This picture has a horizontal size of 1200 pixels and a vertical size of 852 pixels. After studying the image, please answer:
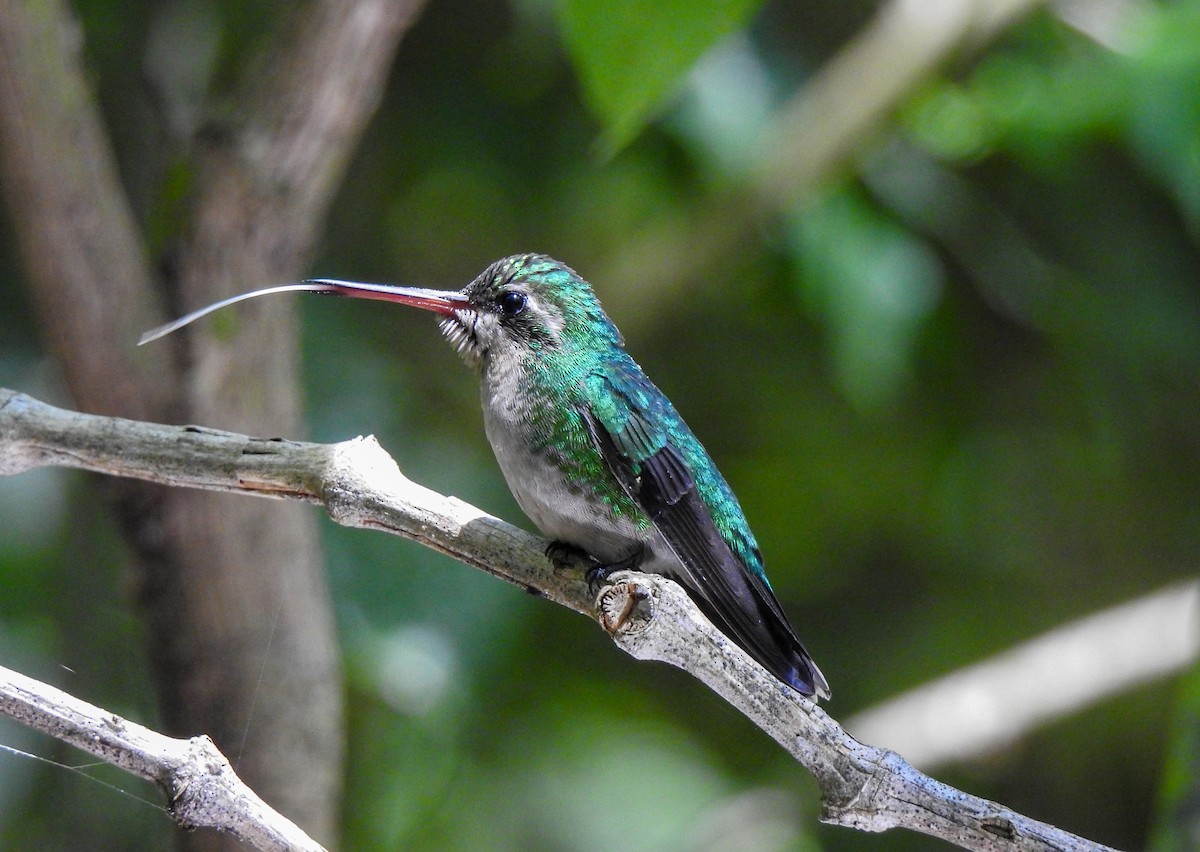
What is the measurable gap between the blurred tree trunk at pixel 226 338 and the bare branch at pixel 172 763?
3.59ft

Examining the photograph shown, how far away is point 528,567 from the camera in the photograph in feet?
4.59

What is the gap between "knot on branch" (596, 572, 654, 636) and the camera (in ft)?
3.89

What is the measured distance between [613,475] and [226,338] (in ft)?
3.21

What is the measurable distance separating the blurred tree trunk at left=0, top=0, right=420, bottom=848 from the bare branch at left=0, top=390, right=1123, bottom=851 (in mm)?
722

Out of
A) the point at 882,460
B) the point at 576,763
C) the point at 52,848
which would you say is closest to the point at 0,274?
the point at 52,848

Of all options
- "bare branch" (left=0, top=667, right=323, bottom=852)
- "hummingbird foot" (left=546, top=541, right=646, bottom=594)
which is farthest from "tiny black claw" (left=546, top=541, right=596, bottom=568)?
"bare branch" (left=0, top=667, right=323, bottom=852)

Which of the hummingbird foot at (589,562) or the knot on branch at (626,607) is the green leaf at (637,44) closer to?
the hummingbird foot at (589,562)

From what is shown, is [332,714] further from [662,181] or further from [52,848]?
[662,181]

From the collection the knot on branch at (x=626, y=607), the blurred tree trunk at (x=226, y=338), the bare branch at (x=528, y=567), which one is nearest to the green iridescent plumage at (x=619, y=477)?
the bare branch at (x=528, y=567)

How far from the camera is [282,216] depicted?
86.4 inches

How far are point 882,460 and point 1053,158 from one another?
41.0 inches

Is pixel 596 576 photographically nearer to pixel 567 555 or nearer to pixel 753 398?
pixel 567 555

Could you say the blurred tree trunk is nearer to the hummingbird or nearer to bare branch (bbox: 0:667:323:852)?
the hummingbird

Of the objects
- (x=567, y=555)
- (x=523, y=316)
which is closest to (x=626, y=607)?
(x=567, y=555)
